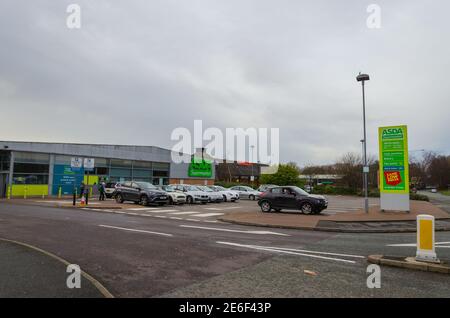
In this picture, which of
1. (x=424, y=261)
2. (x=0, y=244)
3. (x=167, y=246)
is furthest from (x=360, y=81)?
(x=0, y=244)

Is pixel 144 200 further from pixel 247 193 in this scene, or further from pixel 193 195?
pixel 247 193

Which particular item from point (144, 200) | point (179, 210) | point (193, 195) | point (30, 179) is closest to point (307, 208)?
point (179, 210)

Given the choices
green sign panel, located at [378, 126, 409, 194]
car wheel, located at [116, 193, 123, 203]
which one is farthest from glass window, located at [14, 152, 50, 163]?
green sign panel, located at [378, 126, 409, 194]

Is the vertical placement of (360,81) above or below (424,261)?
above

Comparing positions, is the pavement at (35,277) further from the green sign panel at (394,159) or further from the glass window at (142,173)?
the glass window at (142,173)

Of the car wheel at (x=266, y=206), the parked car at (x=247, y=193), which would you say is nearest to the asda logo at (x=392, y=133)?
the car wheel at (x=266, y=206)

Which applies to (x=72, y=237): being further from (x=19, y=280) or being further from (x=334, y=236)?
(x=334, y=236)

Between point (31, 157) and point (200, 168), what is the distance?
88.6ft

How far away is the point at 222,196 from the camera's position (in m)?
31.2

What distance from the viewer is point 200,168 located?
175 ft

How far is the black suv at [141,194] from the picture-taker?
2270 cm

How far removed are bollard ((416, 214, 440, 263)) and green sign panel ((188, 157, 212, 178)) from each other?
4576cm

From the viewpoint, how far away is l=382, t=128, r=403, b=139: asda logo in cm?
1839
